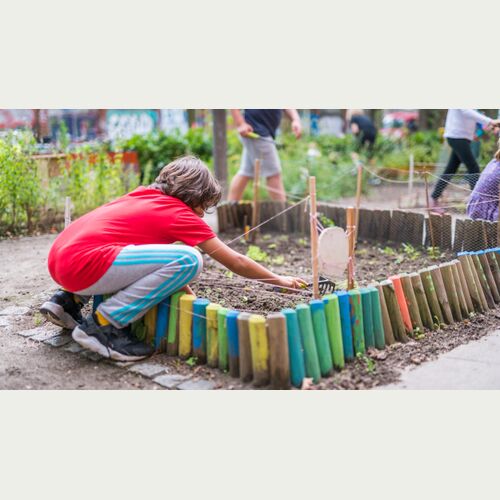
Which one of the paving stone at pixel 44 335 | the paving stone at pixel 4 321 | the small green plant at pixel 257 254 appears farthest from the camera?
the small green plant at pixel 257 254

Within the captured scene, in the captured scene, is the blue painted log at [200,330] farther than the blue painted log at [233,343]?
Yes

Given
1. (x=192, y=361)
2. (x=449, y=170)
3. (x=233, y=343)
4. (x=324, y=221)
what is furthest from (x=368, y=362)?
(x=449, y=170)

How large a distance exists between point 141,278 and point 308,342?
103 centimetres

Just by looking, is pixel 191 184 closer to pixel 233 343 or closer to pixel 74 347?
pixel 233 343

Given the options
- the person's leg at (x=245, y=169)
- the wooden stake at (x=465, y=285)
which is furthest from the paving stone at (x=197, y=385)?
the person's leg at (x=245, y=169)

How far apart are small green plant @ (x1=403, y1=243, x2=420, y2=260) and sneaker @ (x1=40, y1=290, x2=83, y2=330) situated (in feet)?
10.5

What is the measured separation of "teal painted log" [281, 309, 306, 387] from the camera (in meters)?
3.38

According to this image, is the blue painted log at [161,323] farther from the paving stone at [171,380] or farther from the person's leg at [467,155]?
the person's leg at [467,155]

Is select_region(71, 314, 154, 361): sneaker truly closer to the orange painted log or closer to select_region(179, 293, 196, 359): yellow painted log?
select_region(179, 293, 196, 359): yellow painted log

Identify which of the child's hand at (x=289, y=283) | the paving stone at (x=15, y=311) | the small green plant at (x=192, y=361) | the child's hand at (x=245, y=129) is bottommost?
the paving stone at (x=15, y=311)

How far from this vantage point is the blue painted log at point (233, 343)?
3482 mm

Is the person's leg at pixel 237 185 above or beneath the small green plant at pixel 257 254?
Answer: above

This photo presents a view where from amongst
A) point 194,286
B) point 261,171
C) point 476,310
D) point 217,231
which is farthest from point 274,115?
point 476,310

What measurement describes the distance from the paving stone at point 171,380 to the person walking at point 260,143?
387 cm
